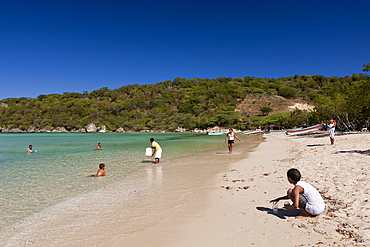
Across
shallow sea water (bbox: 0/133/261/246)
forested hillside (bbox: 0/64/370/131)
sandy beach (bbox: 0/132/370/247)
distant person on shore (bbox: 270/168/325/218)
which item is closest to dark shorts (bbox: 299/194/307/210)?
distant person on shore (bbox: 270/168/325/218)

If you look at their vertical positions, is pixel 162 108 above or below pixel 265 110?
above

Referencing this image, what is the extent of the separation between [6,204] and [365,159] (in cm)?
1187

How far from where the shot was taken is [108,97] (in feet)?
517

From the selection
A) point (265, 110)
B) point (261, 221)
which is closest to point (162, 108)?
point (265, 110)

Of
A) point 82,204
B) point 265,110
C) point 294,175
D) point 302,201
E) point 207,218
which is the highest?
point 265,110

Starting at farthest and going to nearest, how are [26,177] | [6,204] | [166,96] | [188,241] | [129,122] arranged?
→ [166,96] → [129,122] → [26,177] → [6,204] → [188,241]

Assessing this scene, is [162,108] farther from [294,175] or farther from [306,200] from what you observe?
[306,200]

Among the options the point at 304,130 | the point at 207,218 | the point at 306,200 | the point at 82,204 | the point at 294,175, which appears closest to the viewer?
the point at 306,200

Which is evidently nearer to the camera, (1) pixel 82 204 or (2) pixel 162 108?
(1) pixel 82 204

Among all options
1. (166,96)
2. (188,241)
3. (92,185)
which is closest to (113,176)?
(92,185)

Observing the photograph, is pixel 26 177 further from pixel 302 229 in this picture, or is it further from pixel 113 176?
pixel 302 229

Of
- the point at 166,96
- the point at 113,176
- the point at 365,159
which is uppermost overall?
the point at 166,96

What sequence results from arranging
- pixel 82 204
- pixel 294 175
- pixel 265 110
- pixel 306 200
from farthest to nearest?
pixel 265 110, pixel 82 204, pixel 294 175, pixel 306 200

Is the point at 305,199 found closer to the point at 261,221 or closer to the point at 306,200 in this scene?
the point at 306,200
